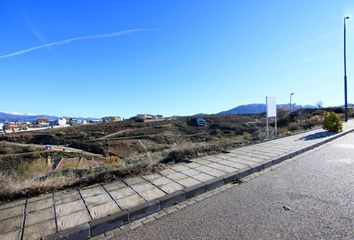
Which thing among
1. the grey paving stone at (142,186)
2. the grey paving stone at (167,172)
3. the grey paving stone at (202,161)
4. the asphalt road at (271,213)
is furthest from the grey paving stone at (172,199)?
the grey paving stone at (202,161)

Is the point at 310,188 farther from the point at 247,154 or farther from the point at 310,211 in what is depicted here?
the point at 247,154

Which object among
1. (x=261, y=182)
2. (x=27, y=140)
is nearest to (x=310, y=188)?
(x=261, y=182)

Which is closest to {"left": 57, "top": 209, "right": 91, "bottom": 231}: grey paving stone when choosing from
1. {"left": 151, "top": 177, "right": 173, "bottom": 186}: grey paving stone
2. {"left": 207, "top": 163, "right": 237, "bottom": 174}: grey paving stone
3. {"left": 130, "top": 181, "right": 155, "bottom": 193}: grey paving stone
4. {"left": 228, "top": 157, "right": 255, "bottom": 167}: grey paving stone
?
{"left": 130, "top": 181, "right": 155, "bottom": 193}: grey paving stone

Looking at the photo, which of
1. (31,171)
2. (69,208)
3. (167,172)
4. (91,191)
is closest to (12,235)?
(69,208)

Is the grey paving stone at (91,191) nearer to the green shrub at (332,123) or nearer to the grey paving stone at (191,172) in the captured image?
the grey paving stone at (191,172)

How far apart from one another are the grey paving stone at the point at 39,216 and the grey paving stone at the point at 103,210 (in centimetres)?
55

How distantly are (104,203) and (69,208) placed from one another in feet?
1.70

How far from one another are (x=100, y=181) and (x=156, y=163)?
167 cm

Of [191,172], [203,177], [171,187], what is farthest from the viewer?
[191,172]

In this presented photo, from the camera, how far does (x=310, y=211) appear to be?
343 centimetres

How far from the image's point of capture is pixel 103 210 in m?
3.44

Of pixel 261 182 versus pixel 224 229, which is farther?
pixel 261 182

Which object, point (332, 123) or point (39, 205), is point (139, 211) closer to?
point (39, 205)

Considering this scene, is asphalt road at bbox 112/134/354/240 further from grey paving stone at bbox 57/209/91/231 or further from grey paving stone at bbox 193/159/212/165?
grey paving stone at bbox 193/159/212/165
